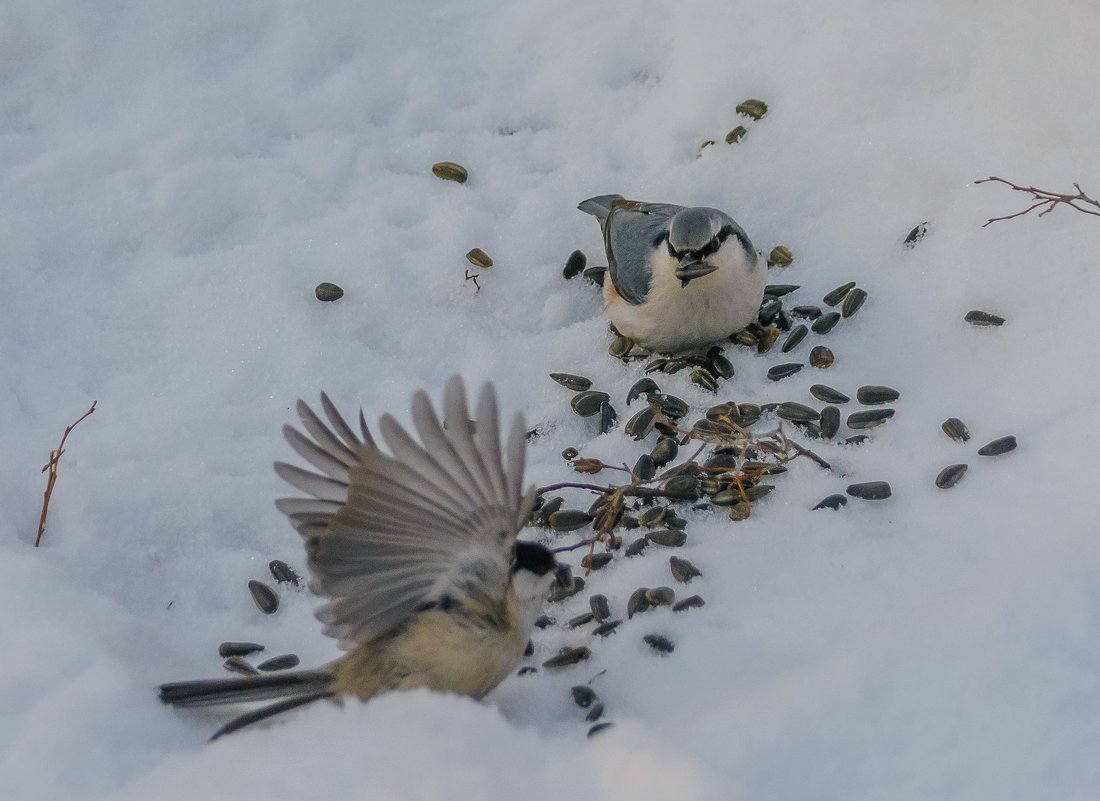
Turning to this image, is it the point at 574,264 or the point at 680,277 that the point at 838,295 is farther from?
the point at 574,264

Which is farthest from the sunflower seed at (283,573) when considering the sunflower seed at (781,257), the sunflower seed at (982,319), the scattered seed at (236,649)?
the sunflower seed at (982,319)

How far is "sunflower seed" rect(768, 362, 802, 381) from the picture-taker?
3.55 m

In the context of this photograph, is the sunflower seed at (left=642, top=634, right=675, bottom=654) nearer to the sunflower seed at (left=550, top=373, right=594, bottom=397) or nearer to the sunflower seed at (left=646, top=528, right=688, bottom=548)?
the sunflower seed at (left=646, top=528, right=688, bottom=548)

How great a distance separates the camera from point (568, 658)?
2627 mm

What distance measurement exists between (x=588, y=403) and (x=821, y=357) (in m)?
0.80

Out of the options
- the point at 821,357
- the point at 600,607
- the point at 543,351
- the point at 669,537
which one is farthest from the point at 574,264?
the point at 600,607

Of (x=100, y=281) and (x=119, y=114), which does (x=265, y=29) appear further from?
(x=100, y=281)

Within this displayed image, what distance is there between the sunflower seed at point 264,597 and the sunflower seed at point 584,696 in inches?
36.1

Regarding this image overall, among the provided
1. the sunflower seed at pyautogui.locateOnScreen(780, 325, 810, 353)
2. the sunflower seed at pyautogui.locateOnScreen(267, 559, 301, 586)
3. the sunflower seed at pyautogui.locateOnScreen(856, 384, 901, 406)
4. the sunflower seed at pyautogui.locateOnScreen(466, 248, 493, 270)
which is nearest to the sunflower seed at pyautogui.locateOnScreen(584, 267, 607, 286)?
the sunflower seed at pyautogui.locateOnScreen(466, 248, 493, 270)

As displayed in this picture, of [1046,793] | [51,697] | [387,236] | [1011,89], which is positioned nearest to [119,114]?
[387,236]

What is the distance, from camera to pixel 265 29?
4.33 meters

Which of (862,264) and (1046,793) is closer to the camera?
(1046,793)

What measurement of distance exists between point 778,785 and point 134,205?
9.93 feet

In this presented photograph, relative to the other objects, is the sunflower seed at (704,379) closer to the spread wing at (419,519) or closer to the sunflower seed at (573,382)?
the sunflower seed at (573,382)
